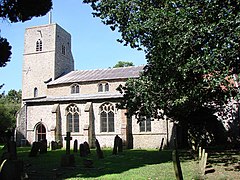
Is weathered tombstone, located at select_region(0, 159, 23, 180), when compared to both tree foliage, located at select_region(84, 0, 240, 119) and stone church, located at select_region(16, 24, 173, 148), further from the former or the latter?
stone church, located at select_region(16, 24, 173, 148)

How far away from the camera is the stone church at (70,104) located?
1006 inches

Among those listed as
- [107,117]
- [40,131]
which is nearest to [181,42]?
[107,117]

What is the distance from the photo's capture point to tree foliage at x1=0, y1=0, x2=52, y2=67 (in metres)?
14.7

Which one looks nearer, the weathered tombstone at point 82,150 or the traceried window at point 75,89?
the weathered tombstone at point 82,150

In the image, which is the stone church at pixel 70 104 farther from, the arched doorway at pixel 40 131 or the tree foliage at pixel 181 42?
the tree foliage at pixel 181 42

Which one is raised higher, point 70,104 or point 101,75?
point 101,75

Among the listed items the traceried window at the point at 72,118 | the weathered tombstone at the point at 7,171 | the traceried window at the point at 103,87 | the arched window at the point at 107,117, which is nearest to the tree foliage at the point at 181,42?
the weathered tombstone at the point at 7,171

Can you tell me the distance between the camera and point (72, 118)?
27844 millimetres

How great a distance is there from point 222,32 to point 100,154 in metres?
10.5

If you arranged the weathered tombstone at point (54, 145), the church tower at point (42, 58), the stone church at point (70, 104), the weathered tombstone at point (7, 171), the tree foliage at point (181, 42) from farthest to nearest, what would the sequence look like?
the church tower at point (42, 58)
the stone church at point (70, 104)
the weathered tombstone at point (54, 145)
the tree foliage at point (181, 42)
the weathered tombstone at point (7, 171)

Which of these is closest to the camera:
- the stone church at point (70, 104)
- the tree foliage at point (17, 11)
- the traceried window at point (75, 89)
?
the tree foliage at point (17, 11)

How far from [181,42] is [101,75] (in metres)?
21.7

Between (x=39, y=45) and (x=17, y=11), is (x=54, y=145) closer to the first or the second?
(x=17, y=11)

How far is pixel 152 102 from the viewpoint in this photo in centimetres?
1344
